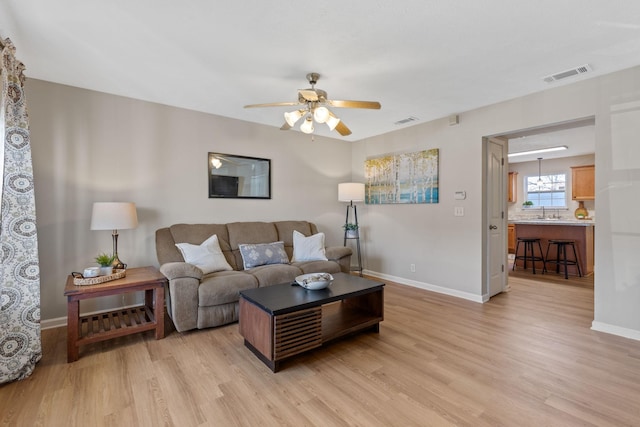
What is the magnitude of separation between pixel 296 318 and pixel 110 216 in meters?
2.06

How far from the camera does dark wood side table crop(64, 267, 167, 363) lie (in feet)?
7.68

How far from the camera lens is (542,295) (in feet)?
13.4

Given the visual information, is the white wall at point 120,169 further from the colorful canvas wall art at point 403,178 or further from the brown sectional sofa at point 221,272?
the colorful canvas wall art at point 403,178

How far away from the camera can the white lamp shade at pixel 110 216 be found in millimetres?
2822

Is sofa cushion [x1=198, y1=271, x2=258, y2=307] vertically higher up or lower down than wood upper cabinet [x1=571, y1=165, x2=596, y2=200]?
lower down

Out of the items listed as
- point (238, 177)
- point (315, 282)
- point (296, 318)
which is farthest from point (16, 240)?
point (238, 177)

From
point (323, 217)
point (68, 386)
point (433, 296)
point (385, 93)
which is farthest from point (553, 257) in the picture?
point (68, 386)

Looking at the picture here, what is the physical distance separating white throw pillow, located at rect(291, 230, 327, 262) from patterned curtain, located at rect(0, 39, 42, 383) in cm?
261

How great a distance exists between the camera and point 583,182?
262 inches

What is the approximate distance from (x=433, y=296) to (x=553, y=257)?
3186mm

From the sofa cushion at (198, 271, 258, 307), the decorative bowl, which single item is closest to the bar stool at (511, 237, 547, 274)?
the decorative bowl

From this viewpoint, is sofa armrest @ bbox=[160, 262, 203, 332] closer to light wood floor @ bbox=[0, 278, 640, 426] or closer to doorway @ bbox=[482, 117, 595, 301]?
light wood floor @ bbox=[0, 278, 640, 426]

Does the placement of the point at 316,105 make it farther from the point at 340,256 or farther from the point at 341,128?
the point at 340,256

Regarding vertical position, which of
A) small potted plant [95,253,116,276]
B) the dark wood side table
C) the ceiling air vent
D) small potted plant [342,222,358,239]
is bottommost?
the dark wood side table
